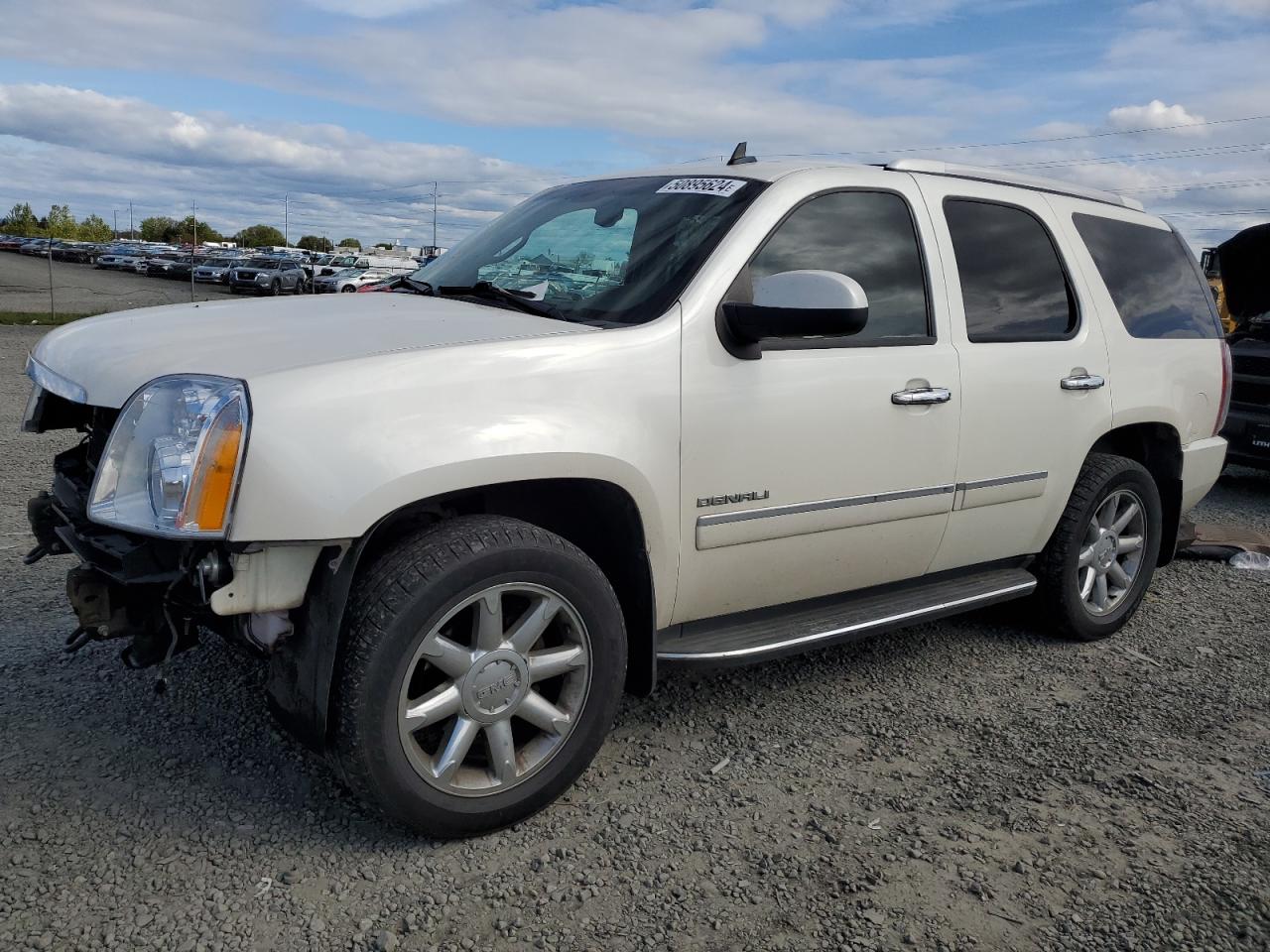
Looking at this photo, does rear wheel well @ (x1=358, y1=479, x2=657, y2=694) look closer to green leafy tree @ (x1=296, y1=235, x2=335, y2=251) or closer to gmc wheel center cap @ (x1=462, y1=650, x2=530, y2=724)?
gmc wheel center cap @ (x1=462, y1=650, x2=530, y2=724)

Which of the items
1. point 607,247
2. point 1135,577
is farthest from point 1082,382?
point 607,247

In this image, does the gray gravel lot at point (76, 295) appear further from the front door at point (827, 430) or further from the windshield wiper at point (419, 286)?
the front door at point (827, 430)

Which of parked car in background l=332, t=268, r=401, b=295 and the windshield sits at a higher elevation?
parked car in background l=332, t=268, r=401, b=295

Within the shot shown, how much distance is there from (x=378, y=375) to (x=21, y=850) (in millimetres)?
1486

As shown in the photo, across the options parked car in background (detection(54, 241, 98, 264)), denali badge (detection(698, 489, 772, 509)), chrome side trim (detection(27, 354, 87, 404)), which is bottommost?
denali badge (detection(698, 489, 772, 509))

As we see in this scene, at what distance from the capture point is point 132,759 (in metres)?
3.14

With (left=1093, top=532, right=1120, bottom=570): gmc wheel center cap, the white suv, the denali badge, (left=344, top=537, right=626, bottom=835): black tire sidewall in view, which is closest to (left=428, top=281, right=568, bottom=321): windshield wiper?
the white suv

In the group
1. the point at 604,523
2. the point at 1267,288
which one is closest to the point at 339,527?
the point at 604,523

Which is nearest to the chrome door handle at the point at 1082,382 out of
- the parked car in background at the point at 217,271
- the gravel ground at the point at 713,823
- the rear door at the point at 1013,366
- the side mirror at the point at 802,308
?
the rear door at the point at 1013,366

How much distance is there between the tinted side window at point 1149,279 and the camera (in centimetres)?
450

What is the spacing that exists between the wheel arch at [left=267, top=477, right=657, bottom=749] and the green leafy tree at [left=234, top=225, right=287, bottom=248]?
12929 centimetres

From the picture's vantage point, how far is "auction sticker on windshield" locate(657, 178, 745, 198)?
344 centimetres

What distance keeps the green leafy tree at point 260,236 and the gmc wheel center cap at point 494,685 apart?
129630 millimetres

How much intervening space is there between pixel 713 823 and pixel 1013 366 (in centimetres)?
203
